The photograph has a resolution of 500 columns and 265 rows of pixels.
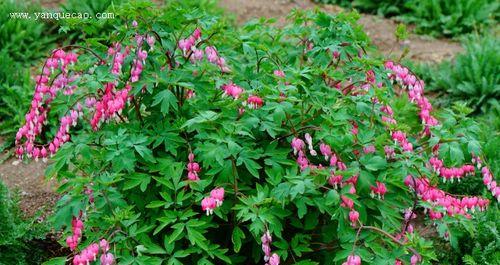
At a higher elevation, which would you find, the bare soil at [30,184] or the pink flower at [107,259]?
the pink flower at [107,259]

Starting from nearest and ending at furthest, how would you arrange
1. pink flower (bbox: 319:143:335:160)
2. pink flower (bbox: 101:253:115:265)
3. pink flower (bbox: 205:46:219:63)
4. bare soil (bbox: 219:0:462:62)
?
1. pink flower (bbox: 101:253:115:265)
2. pink flower (bbox: 319:143:335:160)
3. pink flower (bbox: 205:46:219:63)
4. bare soil (bbox: 219:0:462:62)

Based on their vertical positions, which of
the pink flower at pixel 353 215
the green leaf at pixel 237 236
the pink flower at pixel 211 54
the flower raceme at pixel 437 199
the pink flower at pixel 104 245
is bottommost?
the green leaf at pixel 237 236

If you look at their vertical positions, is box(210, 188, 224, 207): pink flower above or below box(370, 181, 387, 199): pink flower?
above

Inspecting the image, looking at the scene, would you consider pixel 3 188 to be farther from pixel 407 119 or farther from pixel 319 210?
pixel 407 119

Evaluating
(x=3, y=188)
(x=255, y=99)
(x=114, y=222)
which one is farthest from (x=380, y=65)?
(x=3, y=188)

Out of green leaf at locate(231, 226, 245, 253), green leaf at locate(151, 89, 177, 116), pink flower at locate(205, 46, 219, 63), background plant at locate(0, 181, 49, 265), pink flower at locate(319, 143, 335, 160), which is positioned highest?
pink flower at locate(205, 46, 219, 63)

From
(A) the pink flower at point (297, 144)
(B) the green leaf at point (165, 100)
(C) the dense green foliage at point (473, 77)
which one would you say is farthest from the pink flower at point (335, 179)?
(C) the dense green foliage at point (473, 77)

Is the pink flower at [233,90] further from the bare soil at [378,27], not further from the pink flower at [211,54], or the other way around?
the bare soil at [378,27]

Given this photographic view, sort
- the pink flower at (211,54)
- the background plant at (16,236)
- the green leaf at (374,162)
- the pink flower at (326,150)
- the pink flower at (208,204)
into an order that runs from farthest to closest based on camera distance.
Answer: the background plant at (16,236) < the pink flower at (211,54) < the pink flower at (326,150) < the green leaf at (374,162) < the pink flower at (208,204)

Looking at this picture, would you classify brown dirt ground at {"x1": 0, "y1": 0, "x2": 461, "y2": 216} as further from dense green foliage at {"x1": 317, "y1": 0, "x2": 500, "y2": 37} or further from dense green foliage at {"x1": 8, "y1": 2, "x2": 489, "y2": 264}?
dense green foliage at {"x1": 8, "y1": 2, "x2": 489, "y2": 264}

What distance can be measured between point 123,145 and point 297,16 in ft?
5.45

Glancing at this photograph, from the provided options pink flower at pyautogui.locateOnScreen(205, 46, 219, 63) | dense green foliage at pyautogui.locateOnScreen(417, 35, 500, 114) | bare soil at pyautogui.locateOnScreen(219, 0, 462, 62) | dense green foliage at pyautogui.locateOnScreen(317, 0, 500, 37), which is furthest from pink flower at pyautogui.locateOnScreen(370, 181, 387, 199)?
dense green foliage at pyautogui.locateOnScreen(317, 0, 500, 37)

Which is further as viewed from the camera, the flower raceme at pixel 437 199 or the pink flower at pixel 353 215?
the flower raceme at pixel 437 199

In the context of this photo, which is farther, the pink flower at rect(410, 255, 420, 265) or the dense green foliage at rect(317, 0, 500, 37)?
the dense green foliage at rect(317, 0, 500, 37)
